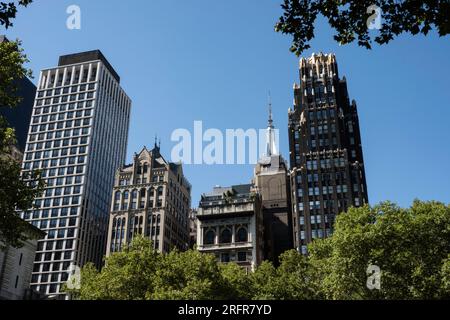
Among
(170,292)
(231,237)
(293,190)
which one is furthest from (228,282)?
(293,190)

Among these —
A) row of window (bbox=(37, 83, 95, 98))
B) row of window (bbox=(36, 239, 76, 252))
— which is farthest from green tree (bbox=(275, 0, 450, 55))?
row of window (bbox=(37, 83, 95, 98))

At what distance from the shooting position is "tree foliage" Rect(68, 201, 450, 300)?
36344 mm

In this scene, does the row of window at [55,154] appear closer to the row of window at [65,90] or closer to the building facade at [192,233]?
the row of window at [65,90]

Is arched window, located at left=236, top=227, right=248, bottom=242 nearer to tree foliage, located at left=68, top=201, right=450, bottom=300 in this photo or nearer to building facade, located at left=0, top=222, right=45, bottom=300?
tree foliage, located at left=68, top=201, right=450, bottom=300

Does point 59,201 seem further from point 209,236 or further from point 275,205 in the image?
point 275,205

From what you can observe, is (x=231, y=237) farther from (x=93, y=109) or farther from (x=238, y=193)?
(x=93, y=109)

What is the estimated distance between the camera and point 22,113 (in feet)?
547

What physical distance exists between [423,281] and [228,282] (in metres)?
20.8

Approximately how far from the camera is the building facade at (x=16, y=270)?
56.5 meters

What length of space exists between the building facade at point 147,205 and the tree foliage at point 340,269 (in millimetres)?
52633

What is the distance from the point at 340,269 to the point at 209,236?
5670 cm

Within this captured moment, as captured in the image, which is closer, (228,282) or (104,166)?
(228,282)

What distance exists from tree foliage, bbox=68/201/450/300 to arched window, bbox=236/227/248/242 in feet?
120

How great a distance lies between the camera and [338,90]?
11700 cm
